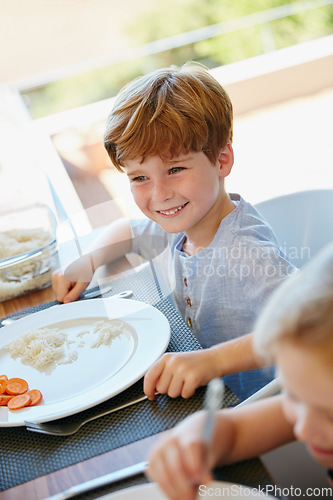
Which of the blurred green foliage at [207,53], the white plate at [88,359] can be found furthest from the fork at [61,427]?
the blurred green foliage at [207,53]

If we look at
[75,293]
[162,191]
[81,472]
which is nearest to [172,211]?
[162,191]

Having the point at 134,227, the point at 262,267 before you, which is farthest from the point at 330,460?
the point at 134,227

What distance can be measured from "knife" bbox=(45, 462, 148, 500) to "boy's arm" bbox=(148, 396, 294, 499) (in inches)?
3.0

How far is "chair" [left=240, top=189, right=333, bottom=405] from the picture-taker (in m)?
1.32

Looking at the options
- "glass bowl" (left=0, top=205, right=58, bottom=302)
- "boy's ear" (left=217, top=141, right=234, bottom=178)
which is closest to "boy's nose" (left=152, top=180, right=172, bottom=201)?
"boy's ear" (left=217, top=141, right=234, bottom=178)

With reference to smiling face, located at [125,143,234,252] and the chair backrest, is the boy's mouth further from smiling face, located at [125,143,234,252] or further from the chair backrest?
the chair backrest

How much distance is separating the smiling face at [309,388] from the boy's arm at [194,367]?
278mm

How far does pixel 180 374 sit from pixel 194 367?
1.1 inches

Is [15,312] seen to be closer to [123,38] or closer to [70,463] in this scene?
[70,463]

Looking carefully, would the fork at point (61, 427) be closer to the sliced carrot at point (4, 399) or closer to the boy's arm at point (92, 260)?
the sliced carrot at point (4, 399)

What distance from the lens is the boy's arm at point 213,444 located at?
22.6 inches

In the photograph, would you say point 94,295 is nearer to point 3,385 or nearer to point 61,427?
point 3,385

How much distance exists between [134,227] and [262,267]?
58cm

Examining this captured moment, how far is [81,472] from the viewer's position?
0.73 meters
